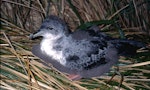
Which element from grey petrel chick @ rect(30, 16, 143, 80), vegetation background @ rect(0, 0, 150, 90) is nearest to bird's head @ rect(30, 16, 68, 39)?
grey petrel chick @ rect(30, 16, 143, 80)

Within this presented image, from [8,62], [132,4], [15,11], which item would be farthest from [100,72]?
[15,11]

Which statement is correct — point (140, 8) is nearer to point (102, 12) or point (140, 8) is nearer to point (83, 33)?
point (102, 12)

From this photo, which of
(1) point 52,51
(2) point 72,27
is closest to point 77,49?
(1) point 52,51

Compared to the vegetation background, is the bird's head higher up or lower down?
higher up

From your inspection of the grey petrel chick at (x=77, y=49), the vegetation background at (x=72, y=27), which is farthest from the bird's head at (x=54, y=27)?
the vegetation background at (x=72, y=27)

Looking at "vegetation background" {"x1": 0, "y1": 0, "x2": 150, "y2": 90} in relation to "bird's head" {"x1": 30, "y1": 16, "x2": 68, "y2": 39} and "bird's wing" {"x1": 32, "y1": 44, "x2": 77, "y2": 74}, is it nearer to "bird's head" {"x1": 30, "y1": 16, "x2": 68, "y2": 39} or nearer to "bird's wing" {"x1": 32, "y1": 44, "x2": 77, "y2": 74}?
"bird's wing" {"x1": 32, "y1": 44, "x2": 77, "y2": 74}

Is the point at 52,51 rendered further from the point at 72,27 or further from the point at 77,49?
the point at 72,27
